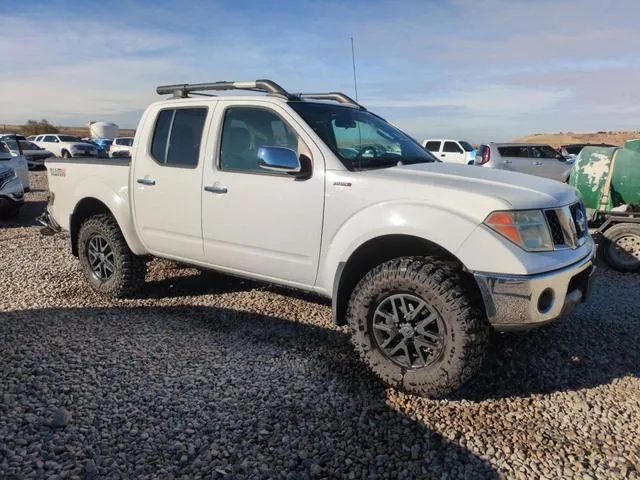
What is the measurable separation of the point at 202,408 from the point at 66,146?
30515 millimetres

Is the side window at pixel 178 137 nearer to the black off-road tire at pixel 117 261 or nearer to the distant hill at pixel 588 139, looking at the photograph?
the black off-road tire at pixel 117 261

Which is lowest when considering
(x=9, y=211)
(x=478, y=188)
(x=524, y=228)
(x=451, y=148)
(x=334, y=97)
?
(x=9, y=211)

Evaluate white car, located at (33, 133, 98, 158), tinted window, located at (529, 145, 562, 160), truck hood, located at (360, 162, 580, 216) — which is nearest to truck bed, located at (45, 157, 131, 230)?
truck hood, located at (360, 162, 580, 216)

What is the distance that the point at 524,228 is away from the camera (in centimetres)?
302

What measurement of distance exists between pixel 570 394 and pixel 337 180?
6.98ft

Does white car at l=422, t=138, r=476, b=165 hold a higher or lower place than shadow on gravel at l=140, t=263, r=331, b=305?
higher

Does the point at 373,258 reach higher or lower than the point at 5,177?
higher

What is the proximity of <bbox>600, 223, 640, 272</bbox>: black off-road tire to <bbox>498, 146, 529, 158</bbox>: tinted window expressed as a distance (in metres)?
9.03

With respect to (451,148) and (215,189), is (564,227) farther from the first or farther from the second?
(451,148)

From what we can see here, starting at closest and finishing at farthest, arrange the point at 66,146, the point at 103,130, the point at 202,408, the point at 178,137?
the point at 202,408
the point at 178,137
the point at 66,146
the point at 103,130

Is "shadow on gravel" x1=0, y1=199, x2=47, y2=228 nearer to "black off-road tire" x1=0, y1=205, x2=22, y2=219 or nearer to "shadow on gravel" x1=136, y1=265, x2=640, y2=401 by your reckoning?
"black off-road tire" x1=0, y1=205, x2=22, y2=219

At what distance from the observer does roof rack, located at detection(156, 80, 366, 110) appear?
422 centimetres

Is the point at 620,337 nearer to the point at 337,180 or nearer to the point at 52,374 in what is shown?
the point at 337,180

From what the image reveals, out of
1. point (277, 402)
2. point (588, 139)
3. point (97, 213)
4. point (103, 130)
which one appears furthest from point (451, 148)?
point (588, 139)
